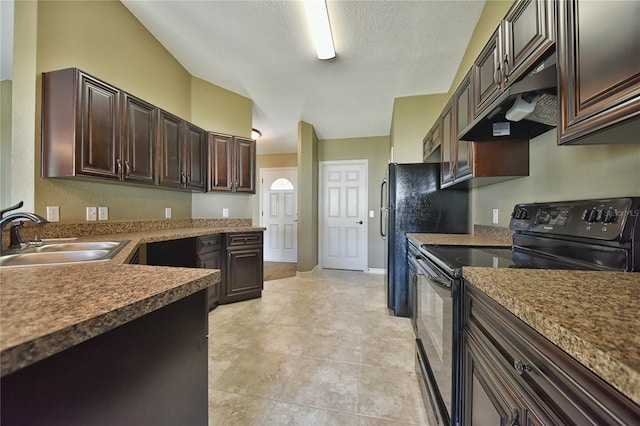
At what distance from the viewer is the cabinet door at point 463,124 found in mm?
1749

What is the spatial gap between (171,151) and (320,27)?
6.30 feet

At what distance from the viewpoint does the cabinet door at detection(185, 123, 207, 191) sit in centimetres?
289

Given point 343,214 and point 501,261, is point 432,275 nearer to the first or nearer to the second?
point 501,261

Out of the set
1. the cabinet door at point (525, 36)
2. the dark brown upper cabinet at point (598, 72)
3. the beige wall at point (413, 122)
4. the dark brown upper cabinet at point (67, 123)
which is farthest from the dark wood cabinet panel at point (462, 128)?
the dark brown upper cabinet at point (67, 123)

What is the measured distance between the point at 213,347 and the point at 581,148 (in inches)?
107

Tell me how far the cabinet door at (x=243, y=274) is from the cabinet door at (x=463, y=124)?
242cm

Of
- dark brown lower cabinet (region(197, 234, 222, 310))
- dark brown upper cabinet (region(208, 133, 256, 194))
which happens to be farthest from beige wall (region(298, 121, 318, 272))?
dark brown lower cabinet (region(197, 234, 222, 310))

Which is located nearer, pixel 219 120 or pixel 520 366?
pixel 520 366

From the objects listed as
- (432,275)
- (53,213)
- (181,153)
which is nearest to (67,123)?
(53,213)

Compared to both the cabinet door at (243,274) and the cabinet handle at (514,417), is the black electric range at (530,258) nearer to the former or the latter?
the cabinet handle at (514,417)

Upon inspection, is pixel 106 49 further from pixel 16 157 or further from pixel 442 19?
pixel 442 19

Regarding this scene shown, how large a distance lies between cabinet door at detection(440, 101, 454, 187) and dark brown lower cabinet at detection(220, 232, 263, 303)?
2228 mm

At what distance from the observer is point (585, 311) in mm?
517

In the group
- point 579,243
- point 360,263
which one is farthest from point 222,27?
point 360,263
